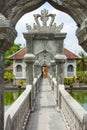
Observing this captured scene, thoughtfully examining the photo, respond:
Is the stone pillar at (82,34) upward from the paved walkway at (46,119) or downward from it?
upward

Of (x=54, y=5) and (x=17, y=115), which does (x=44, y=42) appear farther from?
(x=54, y=5)

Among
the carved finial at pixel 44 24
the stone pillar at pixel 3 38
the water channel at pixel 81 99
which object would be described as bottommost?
the water channel at pixel 81 99

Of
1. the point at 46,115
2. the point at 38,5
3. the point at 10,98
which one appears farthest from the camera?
the point at 10,98

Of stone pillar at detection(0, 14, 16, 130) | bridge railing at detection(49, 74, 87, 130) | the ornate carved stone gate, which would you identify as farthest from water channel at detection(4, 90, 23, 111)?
stone pillar at detection(0, 14, 16, 130)

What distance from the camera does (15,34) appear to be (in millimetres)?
5738

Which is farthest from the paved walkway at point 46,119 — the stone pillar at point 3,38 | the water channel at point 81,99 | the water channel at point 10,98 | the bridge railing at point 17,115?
A: the water channel at point 10,98

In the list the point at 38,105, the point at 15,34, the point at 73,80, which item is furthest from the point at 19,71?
the point at 15,34

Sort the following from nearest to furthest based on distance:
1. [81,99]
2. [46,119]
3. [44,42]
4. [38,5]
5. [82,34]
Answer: [82,34] < [38,5] < [46,119] < [44,42] < [81,99]

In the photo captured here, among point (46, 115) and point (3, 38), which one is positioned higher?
point (3, 38)

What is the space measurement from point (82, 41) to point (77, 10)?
51 centimetres

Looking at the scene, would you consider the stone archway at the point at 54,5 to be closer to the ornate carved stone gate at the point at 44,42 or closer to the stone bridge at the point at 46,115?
the stone bridge at the point at 46,115

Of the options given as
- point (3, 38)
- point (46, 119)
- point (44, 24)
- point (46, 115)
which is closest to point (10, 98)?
point (44, 24)

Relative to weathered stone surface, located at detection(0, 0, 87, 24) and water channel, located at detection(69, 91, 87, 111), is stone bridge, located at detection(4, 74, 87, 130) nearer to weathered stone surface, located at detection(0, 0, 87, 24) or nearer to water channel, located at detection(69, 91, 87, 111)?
weathered stone surface, located at detection(0, 0, 87, 24)

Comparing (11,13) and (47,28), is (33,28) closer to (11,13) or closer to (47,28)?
(47,28)
